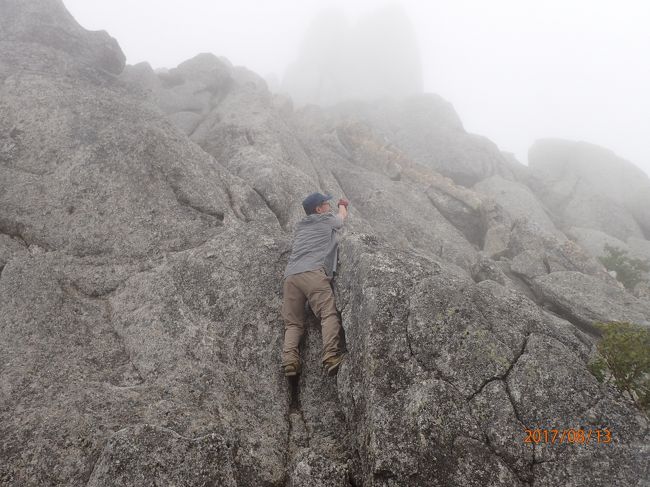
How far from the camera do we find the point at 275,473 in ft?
28.4

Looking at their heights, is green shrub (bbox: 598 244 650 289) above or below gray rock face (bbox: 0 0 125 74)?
below

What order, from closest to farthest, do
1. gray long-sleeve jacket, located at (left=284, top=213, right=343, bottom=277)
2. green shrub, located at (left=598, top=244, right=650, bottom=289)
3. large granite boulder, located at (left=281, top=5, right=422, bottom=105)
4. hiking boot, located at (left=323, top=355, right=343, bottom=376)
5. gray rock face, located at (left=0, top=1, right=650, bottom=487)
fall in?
gray rock face, located at (left=0, top=1, right=650, bottom=487) → hiking boot, located at (left=323, top=355, right=343, bottom=376) → gray long-sleeve jacket, located at (left=284, top=213, right=343, bottom=277) → green shrub, located at (left=598, top=244, right=650, bottom=289) → large granite boulder, located at (left=281, top=5, right=422, bottom=105)

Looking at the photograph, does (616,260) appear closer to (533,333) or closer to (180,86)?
(533,333)

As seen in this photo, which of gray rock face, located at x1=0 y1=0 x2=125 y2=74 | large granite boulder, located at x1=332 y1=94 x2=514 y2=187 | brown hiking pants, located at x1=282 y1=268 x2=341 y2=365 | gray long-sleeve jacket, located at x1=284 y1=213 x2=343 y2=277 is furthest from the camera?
large granite boulder, located at x1=332 y1=94 x2=514 y2=187

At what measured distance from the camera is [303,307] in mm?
11938

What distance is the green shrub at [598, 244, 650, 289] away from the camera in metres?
23.8

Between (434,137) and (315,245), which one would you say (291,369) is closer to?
(315,245)

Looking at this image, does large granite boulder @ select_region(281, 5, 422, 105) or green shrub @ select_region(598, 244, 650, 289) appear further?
large granite boulder @ select_region(281, 5, 422, 105)

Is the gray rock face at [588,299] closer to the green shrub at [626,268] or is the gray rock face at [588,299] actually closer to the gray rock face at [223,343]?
the gray rock face at [223,343]

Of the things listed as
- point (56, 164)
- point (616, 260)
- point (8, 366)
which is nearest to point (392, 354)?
point (8, 366)
